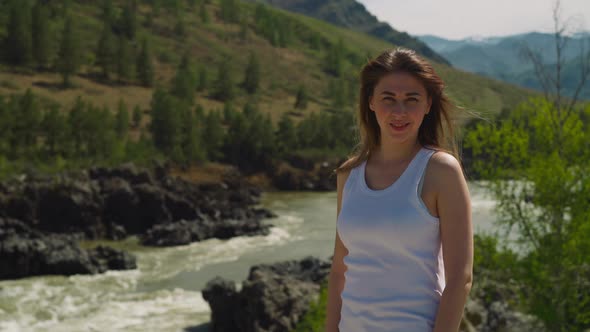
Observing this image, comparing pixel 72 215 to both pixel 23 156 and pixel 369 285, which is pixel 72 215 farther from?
pixel 369 285

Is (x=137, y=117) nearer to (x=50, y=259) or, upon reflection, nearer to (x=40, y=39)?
(x=40, y=39)

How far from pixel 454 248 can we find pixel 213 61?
117m

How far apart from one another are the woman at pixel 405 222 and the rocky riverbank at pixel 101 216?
28.6 metres

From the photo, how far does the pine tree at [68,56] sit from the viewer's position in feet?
263

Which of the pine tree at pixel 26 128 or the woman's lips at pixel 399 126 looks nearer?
the woman's lips at pixel 399 126

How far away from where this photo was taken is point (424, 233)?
3.00 meters

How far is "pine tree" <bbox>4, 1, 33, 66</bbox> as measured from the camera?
82.4 metres

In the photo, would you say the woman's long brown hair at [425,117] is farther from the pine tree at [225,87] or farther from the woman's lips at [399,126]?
the pine tree at [225,87]

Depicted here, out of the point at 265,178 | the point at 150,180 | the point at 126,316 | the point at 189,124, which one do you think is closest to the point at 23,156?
the point at 150,180

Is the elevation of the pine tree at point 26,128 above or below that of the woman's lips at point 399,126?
below

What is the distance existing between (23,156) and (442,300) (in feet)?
173

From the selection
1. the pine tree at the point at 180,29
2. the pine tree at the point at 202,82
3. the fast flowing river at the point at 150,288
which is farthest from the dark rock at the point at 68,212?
the pine tree at the point at 180,29

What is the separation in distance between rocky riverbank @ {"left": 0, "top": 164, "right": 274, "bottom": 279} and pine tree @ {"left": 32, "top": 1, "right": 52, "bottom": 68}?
4230 centimetres

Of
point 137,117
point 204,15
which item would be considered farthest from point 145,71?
point 204,15
